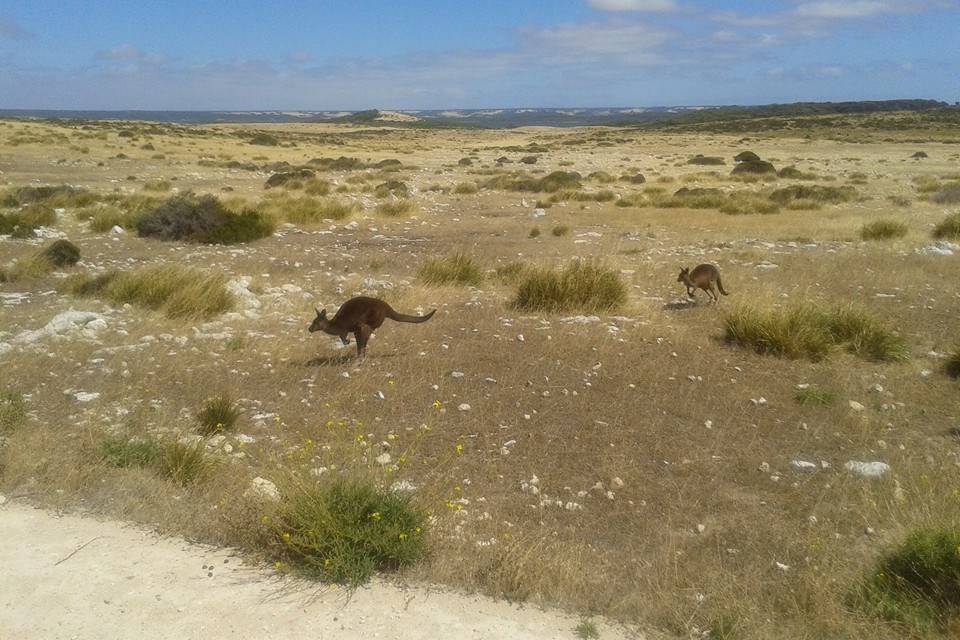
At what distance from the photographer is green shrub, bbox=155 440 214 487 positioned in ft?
15.9

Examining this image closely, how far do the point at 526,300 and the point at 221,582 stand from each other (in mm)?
6432

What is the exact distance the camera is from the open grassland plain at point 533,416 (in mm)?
3938

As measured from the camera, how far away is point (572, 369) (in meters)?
7.36

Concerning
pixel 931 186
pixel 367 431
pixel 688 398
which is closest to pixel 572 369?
pixel 688 398

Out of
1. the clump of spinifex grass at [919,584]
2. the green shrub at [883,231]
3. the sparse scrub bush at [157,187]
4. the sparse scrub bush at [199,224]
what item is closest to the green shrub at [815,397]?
the clump of spinifex grass at [919,584]

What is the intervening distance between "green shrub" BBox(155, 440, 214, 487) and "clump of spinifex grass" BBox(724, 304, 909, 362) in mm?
5813

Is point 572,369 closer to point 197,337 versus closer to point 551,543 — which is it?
point 551,543

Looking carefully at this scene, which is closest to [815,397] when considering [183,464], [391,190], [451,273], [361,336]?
[361,336]

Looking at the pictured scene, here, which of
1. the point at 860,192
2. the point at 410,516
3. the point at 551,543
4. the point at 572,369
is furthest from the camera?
the point at 860,192

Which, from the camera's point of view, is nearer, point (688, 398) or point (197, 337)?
point (688, 398)

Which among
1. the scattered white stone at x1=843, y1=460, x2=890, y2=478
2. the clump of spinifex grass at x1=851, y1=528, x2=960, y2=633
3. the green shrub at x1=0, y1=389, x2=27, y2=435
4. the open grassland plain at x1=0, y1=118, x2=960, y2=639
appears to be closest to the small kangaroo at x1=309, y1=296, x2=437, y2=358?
the open grassland plain at x1=0, y1=118, x2=960, y2=639

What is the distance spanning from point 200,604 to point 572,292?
6749mm

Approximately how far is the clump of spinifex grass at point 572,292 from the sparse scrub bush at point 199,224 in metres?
7.79

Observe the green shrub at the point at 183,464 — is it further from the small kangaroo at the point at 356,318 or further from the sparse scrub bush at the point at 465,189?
the sparse scrub bush at the point at 465,189
